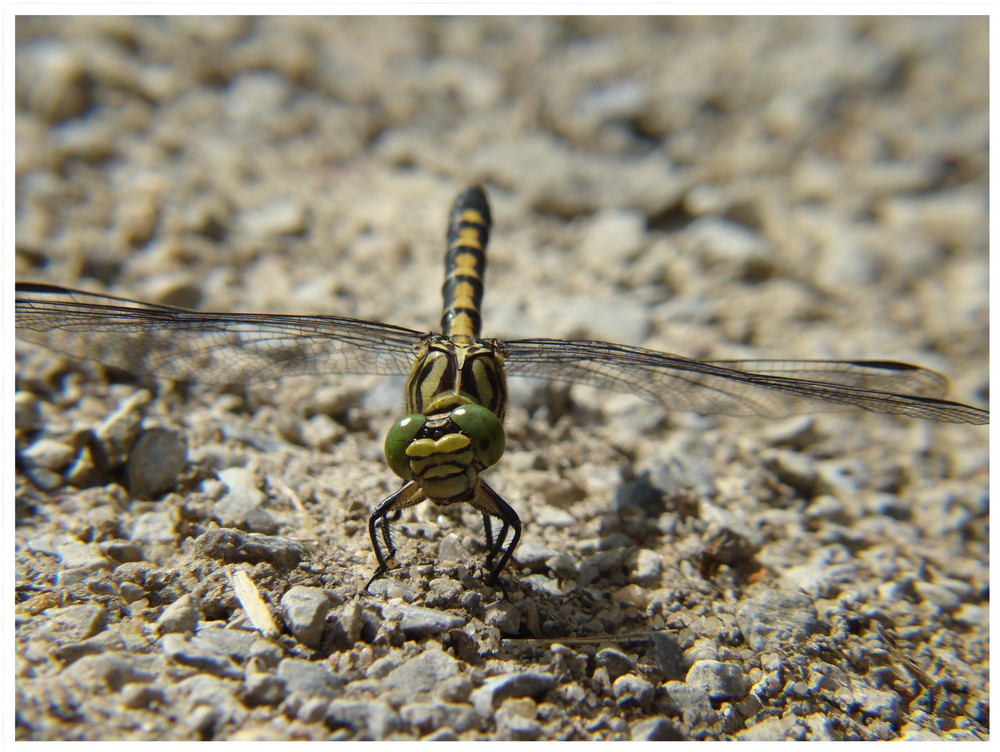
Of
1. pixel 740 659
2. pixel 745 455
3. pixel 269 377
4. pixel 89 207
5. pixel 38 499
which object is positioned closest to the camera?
pixel 740 659

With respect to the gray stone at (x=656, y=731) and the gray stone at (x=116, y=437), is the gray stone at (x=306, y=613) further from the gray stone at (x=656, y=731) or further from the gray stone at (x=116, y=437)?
the gray stone at (x=116, y=437)

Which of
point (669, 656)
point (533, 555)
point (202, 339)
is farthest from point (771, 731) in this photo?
point (202, 339)

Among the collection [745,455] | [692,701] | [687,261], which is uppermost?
[687,261]

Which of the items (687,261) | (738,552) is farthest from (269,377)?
(687,261)

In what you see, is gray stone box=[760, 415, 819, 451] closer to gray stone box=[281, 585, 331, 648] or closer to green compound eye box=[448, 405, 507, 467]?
green compound eye box=[448, 405, 507, 467]

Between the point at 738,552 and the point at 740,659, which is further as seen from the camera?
the point at 738,552

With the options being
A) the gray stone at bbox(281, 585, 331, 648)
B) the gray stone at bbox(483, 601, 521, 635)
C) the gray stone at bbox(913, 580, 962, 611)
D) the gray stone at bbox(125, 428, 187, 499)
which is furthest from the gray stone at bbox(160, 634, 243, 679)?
the gray stone at bbox(913, 580, 962, 611)

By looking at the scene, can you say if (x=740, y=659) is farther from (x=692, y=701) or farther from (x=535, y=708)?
(x=535, y=708)
